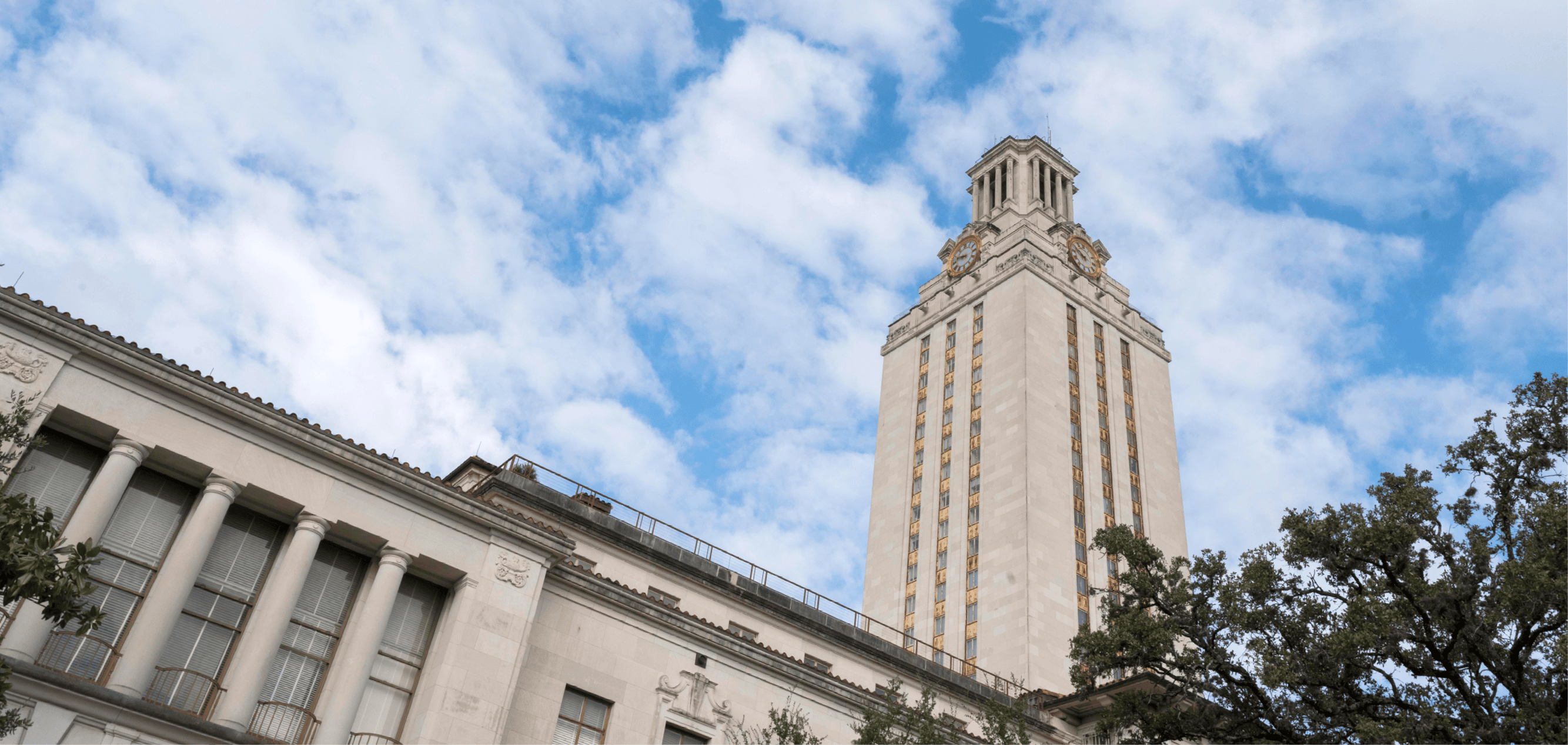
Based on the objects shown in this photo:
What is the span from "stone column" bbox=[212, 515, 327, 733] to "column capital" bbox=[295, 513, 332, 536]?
0.01 m

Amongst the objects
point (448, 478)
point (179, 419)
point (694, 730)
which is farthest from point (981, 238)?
point (179, 419)

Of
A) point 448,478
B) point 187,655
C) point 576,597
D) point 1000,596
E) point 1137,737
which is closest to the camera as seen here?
point 187,655

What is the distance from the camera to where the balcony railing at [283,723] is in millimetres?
23312

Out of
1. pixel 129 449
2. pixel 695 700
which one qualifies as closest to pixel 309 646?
pixel 129 449

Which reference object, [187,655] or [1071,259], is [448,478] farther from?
[1071,259]

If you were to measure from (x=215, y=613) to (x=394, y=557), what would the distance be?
4.08 metres

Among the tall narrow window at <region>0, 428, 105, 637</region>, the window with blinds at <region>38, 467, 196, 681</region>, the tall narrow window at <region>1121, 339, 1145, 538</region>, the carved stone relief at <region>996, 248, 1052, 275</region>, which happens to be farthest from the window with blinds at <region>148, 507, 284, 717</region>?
the carved stone relief at <region>996, 248, 1052, 275</region>

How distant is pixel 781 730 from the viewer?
86.5 feet

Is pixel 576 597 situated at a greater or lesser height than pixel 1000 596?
lesser

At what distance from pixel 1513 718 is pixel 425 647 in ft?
88.3

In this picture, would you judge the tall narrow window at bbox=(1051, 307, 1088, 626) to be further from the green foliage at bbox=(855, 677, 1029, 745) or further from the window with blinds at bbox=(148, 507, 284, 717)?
the window with blinds at bbox=(148, 507, 284, 717)

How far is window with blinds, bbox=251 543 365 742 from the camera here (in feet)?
77.9

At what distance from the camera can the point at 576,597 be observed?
95.6 ft

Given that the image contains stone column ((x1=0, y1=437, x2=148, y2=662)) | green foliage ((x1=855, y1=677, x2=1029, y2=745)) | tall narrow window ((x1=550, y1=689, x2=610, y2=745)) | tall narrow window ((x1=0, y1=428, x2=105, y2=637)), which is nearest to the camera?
stone column ((x1=0, y1=437, x2=148, y2=662))
